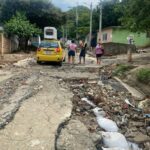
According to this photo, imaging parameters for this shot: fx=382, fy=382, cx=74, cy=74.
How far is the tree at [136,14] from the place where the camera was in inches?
863

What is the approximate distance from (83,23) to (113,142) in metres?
71.6

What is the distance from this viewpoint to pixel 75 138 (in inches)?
308

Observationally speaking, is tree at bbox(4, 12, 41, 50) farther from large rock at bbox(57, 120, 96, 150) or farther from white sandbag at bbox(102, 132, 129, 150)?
white sandbag at bbox(102, 132, 129, 150)

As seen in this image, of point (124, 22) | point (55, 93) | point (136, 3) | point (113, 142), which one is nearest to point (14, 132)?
point (113, 142)

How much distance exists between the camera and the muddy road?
7.55m

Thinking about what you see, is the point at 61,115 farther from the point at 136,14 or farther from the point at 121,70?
the point at 136,14

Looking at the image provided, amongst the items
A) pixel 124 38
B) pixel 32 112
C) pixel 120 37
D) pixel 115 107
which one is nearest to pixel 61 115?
pixel 32 112

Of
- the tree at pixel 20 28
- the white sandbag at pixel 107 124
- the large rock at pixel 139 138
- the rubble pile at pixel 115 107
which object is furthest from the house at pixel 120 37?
the large rock at pixel 139 138

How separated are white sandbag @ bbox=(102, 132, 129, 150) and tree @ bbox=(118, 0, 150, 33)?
13.6 m

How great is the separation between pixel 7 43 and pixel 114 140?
104 ft

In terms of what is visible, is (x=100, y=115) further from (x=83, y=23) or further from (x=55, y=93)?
(x=83, y=23)

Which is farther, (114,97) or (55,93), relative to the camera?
(114,97)

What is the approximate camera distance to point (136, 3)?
72.8 feet

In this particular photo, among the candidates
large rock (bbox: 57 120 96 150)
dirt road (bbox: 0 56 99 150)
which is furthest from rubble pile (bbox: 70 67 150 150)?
dirt road (bbox: 0 56 99 150)
